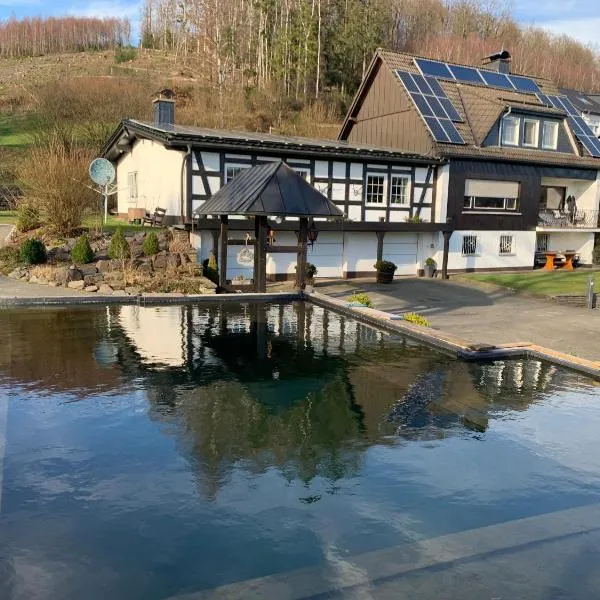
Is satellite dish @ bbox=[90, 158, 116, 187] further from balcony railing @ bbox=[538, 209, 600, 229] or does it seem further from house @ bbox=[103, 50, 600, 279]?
balcony railing @ bbox=[538, 209, 600, 229]

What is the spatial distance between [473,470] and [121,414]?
3847 mm

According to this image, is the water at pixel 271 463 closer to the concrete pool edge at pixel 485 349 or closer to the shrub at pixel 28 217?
the concrete pool edge at pixel 485 349

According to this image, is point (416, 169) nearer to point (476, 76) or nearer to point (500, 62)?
point (476, 76)

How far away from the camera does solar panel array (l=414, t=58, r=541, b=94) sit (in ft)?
→ 88.1

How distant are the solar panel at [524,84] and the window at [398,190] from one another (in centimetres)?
935

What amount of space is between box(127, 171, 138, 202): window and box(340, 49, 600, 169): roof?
1048cm

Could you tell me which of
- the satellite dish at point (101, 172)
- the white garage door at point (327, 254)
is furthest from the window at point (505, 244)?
the satellite dish at point (101, 172)

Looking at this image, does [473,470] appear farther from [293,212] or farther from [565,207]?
[565,207]

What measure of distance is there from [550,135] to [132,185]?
1826cm

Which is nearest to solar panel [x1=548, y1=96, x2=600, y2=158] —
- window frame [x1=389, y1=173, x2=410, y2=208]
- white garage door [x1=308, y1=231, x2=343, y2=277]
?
window frame [x1=389, y1=173, x2=410, y2=208]

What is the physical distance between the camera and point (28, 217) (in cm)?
2136

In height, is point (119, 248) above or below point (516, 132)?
below

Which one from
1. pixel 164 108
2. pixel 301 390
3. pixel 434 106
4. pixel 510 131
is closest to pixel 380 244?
pixel 434 106

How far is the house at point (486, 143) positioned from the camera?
977 inches
